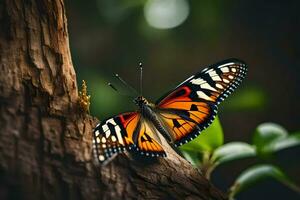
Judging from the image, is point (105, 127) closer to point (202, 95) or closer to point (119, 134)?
point (119, 134)

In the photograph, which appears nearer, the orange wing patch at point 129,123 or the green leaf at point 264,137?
the orange wing patch at point 129,123

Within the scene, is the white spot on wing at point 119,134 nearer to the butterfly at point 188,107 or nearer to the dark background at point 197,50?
the butterfly at point 188,107

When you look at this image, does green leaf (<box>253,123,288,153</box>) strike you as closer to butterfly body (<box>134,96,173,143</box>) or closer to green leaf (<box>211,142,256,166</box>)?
green leaf (<box>211,142,256,166</box>)

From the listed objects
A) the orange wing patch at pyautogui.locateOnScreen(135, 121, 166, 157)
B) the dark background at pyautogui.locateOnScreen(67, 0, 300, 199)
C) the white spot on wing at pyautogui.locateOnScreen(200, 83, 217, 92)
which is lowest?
the orange wing patch at pyautogui.locateOnScreen(135, 121, 166, 157)

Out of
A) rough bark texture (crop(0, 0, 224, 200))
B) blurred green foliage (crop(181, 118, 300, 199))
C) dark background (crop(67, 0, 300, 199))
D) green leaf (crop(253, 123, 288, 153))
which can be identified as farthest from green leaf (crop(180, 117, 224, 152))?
dark background (crop(67, 0, 300, 199))

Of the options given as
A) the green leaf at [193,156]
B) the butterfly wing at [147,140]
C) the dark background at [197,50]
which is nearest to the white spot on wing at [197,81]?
the butterfly wing at [147,140]

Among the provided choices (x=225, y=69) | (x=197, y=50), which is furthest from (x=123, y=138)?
(x=197, y=50)

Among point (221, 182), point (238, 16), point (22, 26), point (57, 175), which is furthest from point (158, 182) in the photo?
point (238, 16)
